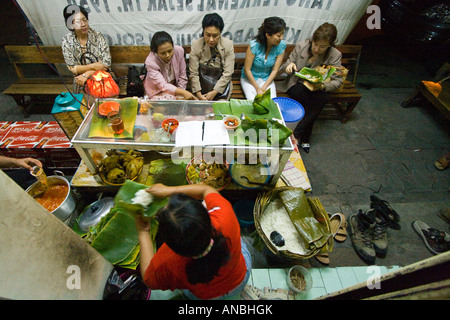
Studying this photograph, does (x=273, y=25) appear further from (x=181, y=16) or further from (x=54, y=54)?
(x=54, y=54)

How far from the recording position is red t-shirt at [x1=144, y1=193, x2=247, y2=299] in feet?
4.84

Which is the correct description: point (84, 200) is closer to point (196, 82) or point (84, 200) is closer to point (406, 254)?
point (196, 82)

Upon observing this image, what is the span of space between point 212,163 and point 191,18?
9.42ft

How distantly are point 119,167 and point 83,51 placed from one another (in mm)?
2149

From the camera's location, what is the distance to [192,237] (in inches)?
48.6

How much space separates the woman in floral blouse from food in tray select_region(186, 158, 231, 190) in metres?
2.20

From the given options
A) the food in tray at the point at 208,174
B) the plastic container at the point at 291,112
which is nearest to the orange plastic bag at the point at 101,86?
the food in tray at the point at 208,174

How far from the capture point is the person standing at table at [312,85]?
352cm

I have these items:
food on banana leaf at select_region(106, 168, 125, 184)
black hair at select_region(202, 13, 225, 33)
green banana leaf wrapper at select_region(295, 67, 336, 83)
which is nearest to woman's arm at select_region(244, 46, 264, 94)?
green banana leaf wrapper at select_region(295, 67, 336, 83)

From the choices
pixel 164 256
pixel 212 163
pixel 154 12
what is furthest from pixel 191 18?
pixel 164 256

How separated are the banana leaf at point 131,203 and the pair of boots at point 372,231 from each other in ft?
8.55

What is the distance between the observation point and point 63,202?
94.3 inches

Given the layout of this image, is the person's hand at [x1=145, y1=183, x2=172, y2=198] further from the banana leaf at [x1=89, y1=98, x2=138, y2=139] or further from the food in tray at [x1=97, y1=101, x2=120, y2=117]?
the food in tray at [x1=97, y1=101, x2=120, y2=117]
